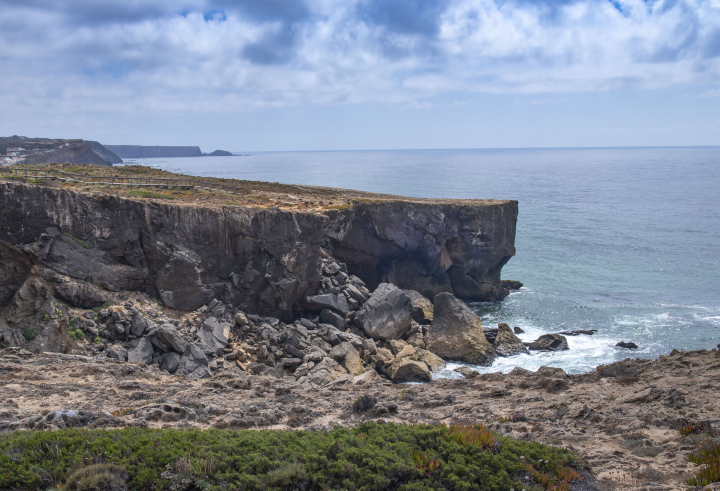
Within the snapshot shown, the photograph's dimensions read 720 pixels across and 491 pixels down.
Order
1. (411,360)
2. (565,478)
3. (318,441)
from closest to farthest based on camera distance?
(565,478) → (318,441) → (411,360)

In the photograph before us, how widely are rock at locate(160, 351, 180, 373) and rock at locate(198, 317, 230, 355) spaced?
195 centimetres

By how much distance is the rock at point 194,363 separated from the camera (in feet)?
71.3

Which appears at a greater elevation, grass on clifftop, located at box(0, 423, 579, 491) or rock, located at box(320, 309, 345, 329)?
grass on clifftop, located at box(0, 423, 579, 491)

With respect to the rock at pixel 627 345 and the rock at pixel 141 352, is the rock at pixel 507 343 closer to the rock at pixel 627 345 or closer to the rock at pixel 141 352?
the rock at pixel 627 345

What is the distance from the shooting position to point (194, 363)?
73.5 feet

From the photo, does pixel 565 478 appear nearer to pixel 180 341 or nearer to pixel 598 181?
pixel 180 341

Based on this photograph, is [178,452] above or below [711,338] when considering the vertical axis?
above

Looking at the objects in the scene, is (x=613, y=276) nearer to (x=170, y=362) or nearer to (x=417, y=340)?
(x=417, y=340)

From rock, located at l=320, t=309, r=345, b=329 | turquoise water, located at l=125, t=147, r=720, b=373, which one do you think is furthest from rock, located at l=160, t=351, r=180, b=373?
turquoise water, located at l=125, t=147, r=720, b=373

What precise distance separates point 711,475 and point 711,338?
3024 centimetres

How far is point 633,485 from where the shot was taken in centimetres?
Answer: 970

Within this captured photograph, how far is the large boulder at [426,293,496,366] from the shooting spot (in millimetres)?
30641

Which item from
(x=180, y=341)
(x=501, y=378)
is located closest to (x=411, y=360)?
(x=501, y=378)

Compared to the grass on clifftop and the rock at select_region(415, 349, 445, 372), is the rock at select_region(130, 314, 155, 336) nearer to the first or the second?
the grass on clifftop
